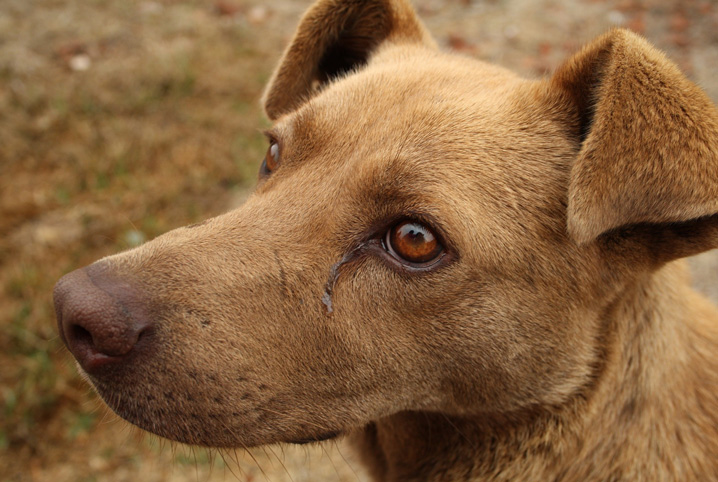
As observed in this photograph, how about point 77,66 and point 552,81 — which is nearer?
point 552,81

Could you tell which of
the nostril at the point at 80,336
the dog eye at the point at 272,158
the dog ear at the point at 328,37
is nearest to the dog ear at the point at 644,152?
the dog eye at the point at 272,158

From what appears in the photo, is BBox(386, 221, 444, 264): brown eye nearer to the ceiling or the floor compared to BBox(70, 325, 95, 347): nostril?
nearer to the ceiling

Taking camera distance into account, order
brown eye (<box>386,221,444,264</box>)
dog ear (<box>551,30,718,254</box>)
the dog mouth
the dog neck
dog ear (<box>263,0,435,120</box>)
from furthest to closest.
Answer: dog ear (<box>263,0,435,120</box>), the dog neck, the dog mouth, brown eye (<box>386,221,444,264</box>), dog ear (<box>551,30,718,254</box>)

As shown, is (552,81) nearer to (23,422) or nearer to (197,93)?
(23,422)

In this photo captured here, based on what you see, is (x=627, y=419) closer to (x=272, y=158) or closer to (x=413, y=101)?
(x=413, y=101)

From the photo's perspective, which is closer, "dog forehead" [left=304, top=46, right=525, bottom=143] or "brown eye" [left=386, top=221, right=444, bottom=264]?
"brown eye" [left=386, top=221, right=444, bottom=264]

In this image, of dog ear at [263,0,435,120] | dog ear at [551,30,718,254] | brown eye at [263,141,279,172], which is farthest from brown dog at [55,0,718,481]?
dog ear at [263,0,435,120]

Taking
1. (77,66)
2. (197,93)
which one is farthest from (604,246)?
(77,66)

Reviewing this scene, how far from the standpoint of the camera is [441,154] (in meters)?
2.45

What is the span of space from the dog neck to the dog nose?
1.44 meters

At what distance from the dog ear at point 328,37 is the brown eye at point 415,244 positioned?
1.39 m

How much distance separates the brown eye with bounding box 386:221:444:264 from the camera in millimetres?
2373

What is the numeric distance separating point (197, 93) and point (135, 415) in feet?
19.0

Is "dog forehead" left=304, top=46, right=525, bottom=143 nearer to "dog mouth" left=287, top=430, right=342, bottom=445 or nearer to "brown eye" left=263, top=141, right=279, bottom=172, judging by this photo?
"brown eye" left=263, top=141, right=279, bottom=172
